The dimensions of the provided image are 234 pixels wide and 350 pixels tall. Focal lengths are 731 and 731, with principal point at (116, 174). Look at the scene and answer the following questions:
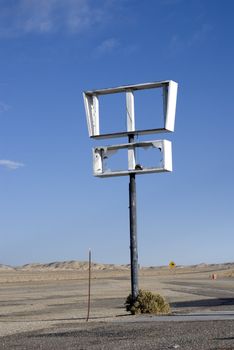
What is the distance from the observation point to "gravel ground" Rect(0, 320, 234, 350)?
1435 cm

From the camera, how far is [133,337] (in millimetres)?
16312

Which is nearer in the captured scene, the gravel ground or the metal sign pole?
the gravel ground

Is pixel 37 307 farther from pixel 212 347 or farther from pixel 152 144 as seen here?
pixel 212 347

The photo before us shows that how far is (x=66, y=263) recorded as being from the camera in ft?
620

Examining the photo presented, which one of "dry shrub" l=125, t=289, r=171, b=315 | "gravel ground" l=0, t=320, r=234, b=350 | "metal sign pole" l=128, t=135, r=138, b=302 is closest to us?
"gravel ground" l=0, t=320, r=234, b=350

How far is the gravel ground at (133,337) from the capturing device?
565 inches

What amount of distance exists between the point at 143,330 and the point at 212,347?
453 centimetres

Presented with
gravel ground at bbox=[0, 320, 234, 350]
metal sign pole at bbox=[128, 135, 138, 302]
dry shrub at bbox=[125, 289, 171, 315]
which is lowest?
gravel ground at bbox=[0, 320, 234, 350]

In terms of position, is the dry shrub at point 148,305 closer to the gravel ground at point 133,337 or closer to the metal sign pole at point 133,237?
the metal sign pole at point 133,237

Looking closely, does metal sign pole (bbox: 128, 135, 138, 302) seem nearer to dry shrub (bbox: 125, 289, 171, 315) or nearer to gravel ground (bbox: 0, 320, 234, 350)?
dry shrub (bbox: 125, 289, 171, 315)

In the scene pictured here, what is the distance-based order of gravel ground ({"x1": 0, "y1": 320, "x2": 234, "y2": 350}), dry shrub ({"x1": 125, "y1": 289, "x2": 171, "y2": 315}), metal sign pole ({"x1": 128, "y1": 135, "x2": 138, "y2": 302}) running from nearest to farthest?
gravel ground ({"x1": 0, "y1": 320, "x2": 234, "y2": 350}) < dry shrub ({"x1": 125, "y1": 289, "x2": 171, "y2": 315}) < metal sign pole ({"x1": 128, "y1": 135, "x2": 138, "y2": 302})

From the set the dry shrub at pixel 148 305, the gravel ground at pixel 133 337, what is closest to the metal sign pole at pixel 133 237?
the dry shrub at pixel 148 305

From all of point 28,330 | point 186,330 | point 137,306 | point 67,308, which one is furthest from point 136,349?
point 67,308

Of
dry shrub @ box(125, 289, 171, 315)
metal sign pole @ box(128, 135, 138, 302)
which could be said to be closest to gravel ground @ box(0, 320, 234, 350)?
dry shrub @ box(125, 289, 171, 315)
